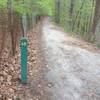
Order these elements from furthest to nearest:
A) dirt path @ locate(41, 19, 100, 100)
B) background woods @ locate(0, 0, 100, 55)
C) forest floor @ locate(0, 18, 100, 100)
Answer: background woods @ locate(0, 0, 100, 55) → dirt path @ locate(41, 19, 100, 100) → forest floor @ locate(0, 18, 100, 100)

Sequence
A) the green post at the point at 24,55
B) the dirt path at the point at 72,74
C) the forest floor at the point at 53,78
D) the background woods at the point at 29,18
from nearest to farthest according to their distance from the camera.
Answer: the green post at the point at 24,55 → the forest floor at the point at 53,78 → the dirt path at the point at 72,74 → the background woods at the point at 29,18

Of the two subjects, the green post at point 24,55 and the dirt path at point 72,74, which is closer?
the green post at point 24,55

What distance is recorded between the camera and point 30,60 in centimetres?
961

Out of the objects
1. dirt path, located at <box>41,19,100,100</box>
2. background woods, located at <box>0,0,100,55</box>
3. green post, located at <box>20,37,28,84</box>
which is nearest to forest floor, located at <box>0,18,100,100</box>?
dirt path, located at <box>41,19,100,100</box>

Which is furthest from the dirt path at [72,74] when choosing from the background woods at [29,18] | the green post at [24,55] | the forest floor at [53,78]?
the background woods at [29,18]

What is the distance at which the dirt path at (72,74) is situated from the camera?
7008 mm

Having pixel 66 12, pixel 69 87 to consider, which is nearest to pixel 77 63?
pixel 69 87

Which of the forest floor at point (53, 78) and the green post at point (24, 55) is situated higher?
the green post at point (24, 55)

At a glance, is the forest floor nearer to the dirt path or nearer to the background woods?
the dirt path

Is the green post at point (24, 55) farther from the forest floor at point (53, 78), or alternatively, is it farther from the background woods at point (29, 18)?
the background woods at point (29, 18)

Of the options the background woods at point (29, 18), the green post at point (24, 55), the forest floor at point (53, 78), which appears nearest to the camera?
the green post at point (24, 55)

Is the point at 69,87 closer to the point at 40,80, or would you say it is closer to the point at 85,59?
the point at 40,80

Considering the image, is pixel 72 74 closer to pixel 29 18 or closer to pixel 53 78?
pixel 53 78

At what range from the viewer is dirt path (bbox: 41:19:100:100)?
701 centimetres
